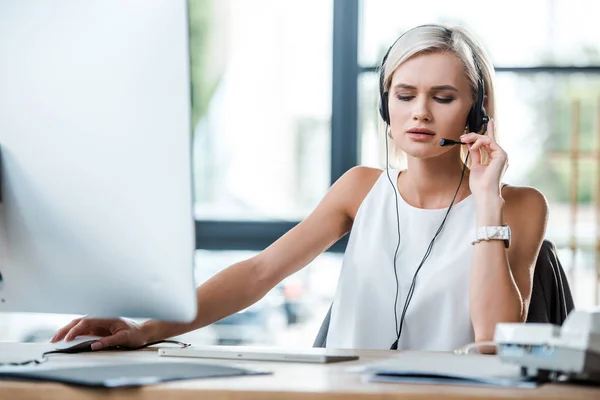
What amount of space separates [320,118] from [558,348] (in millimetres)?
2384

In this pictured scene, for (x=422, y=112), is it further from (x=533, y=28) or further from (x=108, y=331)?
(x=533, y=28)

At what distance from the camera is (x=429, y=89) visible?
1713 millimetres

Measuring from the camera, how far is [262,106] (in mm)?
3301

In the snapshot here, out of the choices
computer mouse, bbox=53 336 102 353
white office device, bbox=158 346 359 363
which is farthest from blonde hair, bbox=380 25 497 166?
computer mouse, bbox=53 336 102 353

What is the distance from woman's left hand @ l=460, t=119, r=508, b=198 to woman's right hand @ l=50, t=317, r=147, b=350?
0.67 meters

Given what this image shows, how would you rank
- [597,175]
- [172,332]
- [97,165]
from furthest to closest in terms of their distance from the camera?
[597,175], [172,332], [97,165]

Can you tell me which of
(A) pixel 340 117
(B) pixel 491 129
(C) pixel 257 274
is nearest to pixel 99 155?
(C) pixel 257 274

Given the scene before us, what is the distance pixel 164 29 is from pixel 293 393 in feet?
1.40

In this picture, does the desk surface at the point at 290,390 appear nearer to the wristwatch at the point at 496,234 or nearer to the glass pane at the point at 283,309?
the wristwatch at the point at 496,234

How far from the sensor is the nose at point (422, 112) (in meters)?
1.69

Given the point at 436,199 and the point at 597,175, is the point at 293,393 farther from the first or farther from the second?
the point at 597,175

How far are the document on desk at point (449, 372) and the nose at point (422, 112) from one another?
68 centimetres

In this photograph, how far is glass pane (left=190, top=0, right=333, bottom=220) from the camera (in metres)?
3.27

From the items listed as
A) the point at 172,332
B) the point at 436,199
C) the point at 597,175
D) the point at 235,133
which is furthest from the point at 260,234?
the point at 172,332
